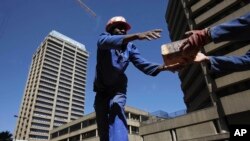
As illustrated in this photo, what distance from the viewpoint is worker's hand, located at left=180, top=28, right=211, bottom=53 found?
2.56 metres

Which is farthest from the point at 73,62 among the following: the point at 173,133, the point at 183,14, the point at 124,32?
the point at 124,32

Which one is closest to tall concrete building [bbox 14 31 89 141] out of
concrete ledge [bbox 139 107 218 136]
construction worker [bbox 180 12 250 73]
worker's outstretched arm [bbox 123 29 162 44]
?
concrete ledge [bbox 139 107 218 136]

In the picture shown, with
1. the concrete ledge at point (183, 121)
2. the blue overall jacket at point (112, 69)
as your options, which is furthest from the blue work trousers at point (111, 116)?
the concrete ledge at point (183, 121)

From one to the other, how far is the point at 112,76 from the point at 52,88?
15950 centimetres

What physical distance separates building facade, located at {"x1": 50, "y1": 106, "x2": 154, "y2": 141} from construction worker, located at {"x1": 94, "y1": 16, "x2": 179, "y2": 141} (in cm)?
6554

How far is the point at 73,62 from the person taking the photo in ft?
593

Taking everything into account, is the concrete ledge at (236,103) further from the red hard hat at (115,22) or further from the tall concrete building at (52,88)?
the tall concrete building at (52,88)

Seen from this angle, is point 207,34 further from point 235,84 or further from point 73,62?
point 73,62

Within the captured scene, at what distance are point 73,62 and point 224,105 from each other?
502 feet

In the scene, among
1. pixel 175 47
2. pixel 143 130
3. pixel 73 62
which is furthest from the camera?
pixel 73 62

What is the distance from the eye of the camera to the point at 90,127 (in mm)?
73750

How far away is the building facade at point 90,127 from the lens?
70194 mm

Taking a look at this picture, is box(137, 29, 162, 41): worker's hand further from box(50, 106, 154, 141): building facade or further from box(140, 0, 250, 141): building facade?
box(50, 106, 154, 141): building facade

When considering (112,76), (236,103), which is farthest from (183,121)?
(112,76)
